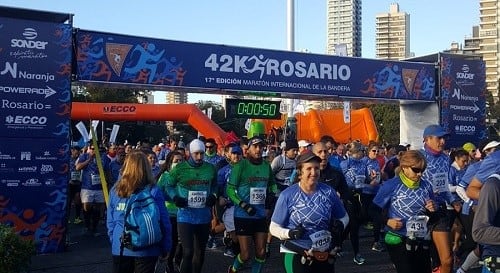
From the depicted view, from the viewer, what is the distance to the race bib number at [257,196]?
8.03 m

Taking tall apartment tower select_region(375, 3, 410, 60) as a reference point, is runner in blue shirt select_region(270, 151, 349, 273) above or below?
below

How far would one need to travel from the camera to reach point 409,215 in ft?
19.1

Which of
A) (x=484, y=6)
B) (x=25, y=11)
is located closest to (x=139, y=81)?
(x=25, y=11)

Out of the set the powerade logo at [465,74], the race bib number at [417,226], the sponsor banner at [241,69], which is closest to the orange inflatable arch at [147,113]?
the sponsor banner at [241,69]

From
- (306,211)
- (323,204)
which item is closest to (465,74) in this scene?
(323,204)

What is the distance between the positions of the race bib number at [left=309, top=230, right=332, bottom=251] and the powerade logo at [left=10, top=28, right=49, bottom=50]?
723cm

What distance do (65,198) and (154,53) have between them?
127 inches

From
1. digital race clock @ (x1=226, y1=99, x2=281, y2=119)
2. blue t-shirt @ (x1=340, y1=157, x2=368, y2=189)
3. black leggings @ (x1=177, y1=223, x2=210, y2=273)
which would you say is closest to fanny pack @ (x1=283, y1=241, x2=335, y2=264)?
black leggings @ (x1=177, y1=223, x2=210, y2=273)

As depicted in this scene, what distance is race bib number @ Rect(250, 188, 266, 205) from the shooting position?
8.03m

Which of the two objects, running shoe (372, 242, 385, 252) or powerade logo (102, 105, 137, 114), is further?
powerade logo (102, 105, 137, 114)

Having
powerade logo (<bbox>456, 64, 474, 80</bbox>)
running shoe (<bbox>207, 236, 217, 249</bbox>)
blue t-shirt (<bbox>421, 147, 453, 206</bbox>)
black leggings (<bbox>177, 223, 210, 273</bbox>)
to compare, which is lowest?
running shoe (<bbox>207, 236, 217, 249</bbox>)

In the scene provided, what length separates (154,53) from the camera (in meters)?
12.0

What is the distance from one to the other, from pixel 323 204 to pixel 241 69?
814 centimetres

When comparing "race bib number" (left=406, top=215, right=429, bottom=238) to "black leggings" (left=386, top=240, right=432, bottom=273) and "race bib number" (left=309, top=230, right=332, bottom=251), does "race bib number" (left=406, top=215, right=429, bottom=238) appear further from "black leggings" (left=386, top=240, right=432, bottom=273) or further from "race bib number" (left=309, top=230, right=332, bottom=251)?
"race bib number" (left=309, top=230, right=332, bottom=251)
